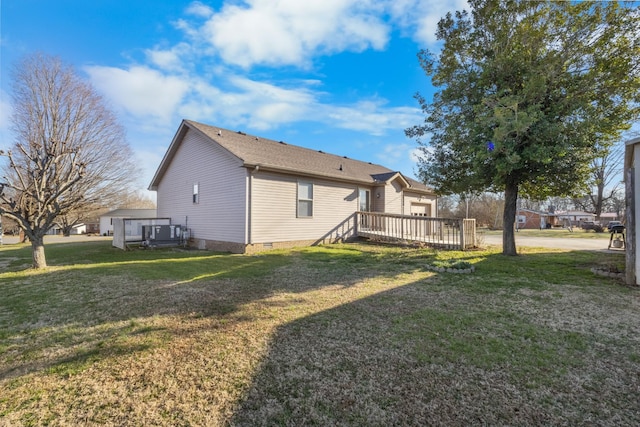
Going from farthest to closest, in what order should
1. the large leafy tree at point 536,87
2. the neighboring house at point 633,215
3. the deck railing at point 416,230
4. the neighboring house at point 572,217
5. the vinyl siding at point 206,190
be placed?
the neighboring house at point 572,217
the deck railing at point 416,230
the vinyl siding at point 206,190
the large leafy tree at point 536,87
the neighboring house at point 633,215

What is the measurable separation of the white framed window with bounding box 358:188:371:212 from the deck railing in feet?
2.23

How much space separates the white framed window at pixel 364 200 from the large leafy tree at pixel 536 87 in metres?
5.78

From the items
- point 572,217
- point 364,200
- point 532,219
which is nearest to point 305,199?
point 364,200

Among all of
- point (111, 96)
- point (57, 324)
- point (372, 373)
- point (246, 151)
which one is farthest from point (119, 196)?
point (372, 373)

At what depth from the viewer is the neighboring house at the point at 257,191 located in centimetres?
1101

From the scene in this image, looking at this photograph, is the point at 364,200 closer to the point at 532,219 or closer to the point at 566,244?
the point at 566,244

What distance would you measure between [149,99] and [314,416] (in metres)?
15.8

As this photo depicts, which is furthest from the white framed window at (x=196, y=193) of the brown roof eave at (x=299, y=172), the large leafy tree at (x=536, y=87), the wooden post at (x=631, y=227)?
the wooden post at (x=631, y=227)

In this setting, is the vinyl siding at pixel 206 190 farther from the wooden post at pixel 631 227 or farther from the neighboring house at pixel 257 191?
the wooden post at pixel 631 227

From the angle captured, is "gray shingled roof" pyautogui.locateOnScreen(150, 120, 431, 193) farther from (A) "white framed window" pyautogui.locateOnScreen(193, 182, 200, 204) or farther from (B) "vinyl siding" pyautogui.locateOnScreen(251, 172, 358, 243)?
(A) "white framed window" pyautogui.locateOnScreen(193, 182, 200, 204)

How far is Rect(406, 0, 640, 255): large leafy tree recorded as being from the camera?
812 centimetres

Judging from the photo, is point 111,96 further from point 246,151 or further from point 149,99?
point 246,151

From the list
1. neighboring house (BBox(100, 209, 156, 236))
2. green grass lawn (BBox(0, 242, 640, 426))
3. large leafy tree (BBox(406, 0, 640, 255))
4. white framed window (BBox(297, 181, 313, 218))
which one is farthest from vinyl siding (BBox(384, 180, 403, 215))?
neighboring house (BBox(100, 209, 156, 236))

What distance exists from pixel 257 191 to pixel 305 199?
2387 mm
